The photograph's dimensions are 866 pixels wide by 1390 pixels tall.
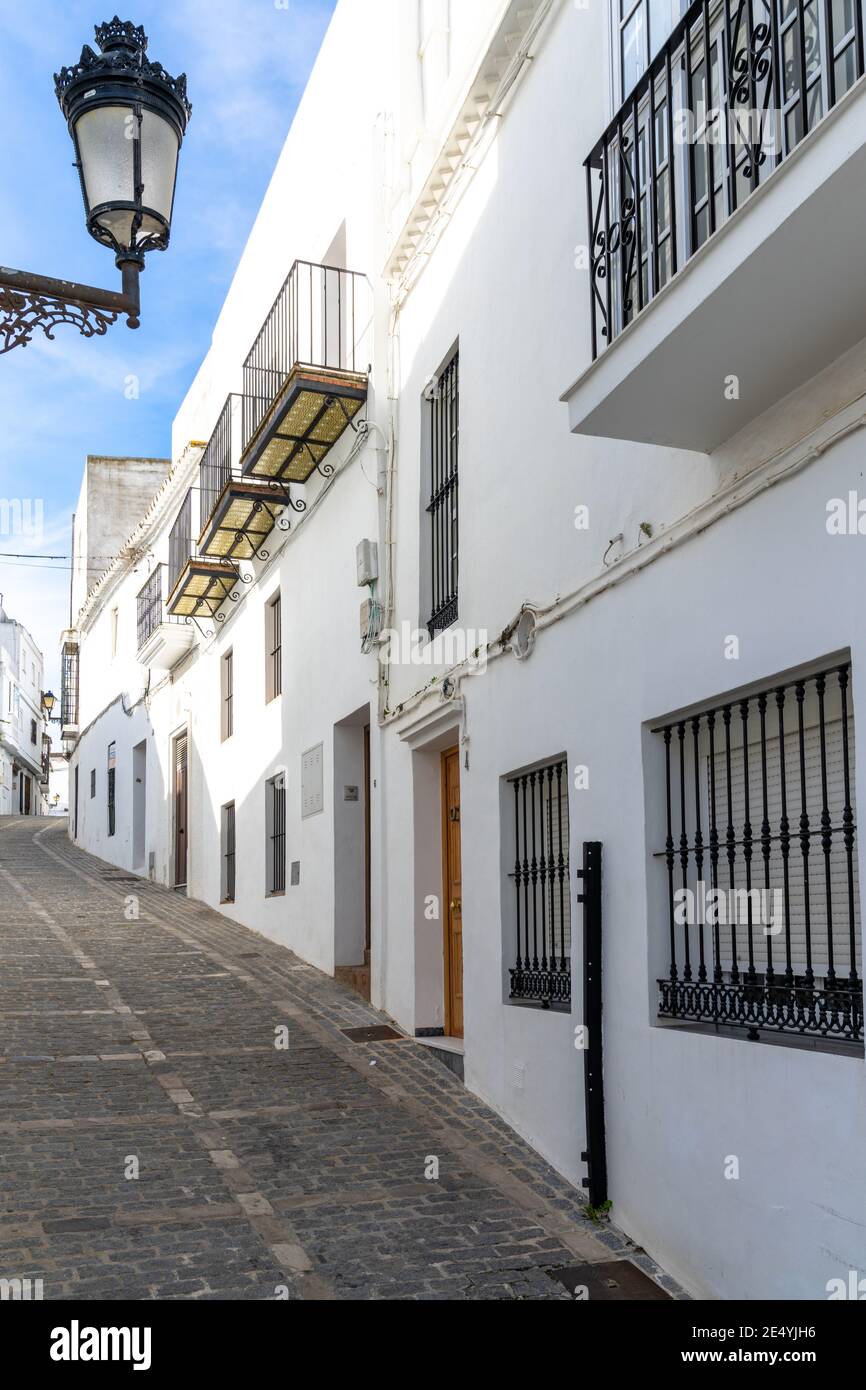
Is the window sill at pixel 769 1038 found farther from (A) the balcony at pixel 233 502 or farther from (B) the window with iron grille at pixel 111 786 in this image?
(B) the window with iron grille at pixel 111 786

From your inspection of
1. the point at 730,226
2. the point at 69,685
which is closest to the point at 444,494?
the point at 730,226

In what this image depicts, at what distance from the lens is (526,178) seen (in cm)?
806

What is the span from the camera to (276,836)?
47.5ft

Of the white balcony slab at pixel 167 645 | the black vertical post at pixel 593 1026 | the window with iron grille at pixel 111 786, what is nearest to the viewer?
the black vertical post at pixel 593 1026

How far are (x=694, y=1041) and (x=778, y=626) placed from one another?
1.78m

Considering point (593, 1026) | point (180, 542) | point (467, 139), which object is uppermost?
point (467, 139)

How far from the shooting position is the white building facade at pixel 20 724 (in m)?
47.5

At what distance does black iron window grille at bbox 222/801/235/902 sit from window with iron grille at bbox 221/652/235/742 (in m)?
0.97

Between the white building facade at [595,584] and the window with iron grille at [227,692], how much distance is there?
3.01 metres

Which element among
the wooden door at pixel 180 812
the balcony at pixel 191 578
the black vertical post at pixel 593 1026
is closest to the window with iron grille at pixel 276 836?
the balcony at pixel 191 578

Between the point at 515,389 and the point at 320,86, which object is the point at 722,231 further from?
the point at 320,86

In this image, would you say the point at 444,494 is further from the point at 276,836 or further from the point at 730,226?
the point at 276,836

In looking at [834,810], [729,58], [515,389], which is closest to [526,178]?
[515,389]

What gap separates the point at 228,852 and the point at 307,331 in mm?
6887
